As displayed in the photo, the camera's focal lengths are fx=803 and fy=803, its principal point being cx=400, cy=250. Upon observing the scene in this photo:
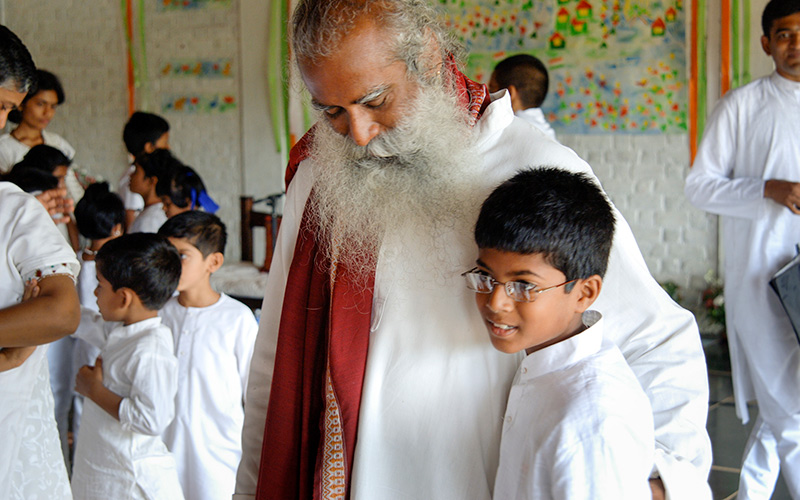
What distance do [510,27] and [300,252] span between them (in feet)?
18.3

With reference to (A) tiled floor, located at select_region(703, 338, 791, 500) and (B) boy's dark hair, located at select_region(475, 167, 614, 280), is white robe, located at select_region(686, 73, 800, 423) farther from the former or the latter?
(B) boy's dark hair, located at select_region(475, 167, 614, 280)

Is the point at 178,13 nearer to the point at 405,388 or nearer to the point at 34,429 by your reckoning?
the point at 34,429

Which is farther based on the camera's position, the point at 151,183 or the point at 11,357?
the point at 151,183

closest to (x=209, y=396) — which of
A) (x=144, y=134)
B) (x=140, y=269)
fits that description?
(x=140, y=269)

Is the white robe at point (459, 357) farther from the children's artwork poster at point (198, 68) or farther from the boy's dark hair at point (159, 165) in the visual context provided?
the children's artwork poster at point (198, 68)

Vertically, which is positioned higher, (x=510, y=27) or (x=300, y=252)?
(x=510, y=27)

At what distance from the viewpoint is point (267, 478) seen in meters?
1.55

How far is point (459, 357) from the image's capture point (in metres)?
1.44

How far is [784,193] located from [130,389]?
2.67 m

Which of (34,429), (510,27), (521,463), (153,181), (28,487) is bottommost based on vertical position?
(28,487)

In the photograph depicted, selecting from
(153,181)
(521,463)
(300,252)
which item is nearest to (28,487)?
(300,252)

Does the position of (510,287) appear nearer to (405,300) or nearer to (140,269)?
(405,300)

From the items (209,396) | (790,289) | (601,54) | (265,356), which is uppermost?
(601,54)

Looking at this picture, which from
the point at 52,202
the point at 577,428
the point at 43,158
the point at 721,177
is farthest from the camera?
the point at 43,158
